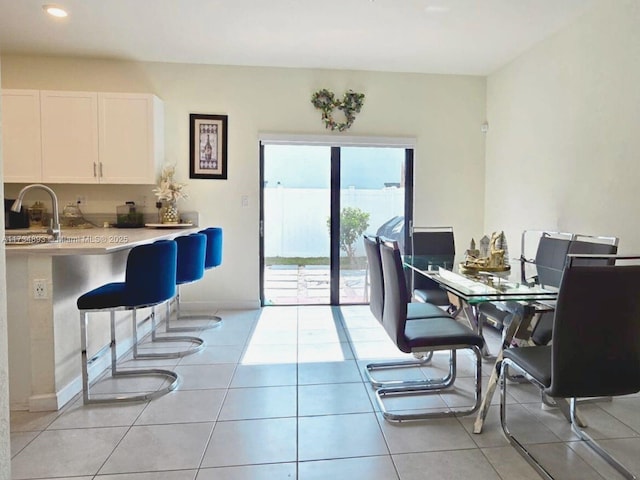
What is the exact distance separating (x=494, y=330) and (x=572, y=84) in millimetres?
2153

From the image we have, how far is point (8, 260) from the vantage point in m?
2.18

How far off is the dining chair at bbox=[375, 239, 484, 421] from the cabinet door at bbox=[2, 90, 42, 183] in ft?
11.8

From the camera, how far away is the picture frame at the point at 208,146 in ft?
14.1

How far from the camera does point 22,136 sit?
12.7 feet

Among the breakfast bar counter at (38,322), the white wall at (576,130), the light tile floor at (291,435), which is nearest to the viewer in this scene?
the light tile floor at (291,435)

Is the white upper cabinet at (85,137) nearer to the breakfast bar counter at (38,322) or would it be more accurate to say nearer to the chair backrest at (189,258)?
the chair backrest at (189,258)

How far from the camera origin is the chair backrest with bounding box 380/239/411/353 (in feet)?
6.74

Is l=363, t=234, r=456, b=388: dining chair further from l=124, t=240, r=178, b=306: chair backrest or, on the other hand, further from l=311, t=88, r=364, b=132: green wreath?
l=311, t=88, r=364, b=132: green wreath

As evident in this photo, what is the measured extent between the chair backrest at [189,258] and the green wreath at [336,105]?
1.99m

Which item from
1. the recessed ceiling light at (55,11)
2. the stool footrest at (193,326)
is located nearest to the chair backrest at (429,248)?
the stool footrest at (193,326)

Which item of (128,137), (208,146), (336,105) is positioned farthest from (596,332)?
(128,137)

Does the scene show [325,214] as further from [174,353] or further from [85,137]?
[85,137]

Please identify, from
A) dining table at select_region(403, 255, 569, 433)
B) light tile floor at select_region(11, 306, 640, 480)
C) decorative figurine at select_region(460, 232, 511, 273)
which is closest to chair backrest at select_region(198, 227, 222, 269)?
light tile floor at select_region(11, 306, 640, 480)

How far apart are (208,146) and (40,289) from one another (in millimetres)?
2480
